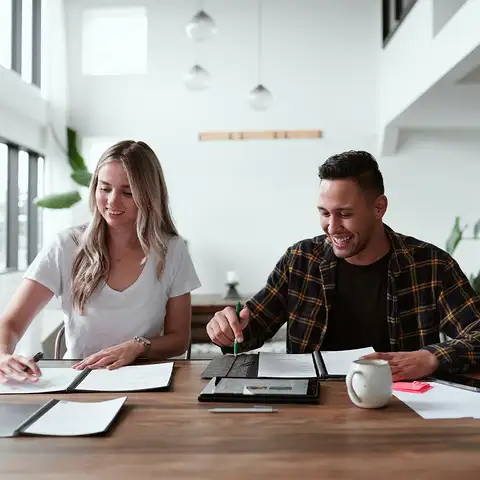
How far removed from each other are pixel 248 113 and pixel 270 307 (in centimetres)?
482

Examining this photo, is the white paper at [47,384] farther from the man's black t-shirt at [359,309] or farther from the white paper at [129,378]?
the man's black t-shirt at [359,309]

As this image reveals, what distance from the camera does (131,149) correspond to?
2123 millimetres

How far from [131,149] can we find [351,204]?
0.74 metres

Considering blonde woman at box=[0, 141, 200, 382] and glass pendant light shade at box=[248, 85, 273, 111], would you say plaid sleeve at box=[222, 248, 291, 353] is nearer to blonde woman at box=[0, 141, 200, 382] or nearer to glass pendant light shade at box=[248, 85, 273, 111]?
blonde woman at box=[0, 141, 200, 382]

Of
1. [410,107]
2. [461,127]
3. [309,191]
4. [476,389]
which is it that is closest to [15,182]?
[309,191]

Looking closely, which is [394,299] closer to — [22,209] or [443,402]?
[443,402]

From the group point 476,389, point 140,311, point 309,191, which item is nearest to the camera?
point 476,389

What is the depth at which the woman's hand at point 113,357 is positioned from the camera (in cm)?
167

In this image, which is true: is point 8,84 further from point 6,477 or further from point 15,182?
point 6,477

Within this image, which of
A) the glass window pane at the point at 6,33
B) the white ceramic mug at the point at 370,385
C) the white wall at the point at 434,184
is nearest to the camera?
the white ceramic mug at the point at 370,385

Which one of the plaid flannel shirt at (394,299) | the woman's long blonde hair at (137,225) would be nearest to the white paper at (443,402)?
the plaid flannel shirt at (394,299)


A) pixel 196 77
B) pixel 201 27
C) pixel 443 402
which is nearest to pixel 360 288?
pixel 443 402

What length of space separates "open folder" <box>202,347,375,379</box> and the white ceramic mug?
0.24 m

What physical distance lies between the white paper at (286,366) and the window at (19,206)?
462cm
